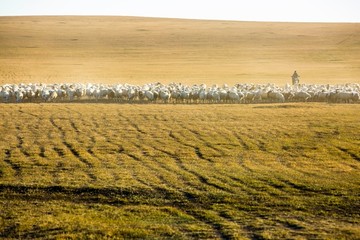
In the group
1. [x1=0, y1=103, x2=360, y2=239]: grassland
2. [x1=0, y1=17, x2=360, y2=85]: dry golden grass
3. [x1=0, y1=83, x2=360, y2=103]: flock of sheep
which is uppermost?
[x1=0, y1=17, x2=360, y2=85]: dry golden grass

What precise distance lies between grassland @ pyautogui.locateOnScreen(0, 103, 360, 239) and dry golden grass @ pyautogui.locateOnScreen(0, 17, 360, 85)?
89.9ft

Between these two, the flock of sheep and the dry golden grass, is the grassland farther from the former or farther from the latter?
the dry golden grass

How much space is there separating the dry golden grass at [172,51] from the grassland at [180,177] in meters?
27.4

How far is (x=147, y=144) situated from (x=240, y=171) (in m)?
4.12

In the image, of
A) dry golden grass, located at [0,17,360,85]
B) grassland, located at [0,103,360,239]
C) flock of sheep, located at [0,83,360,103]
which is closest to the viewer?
grassland, located at [0,103,360,239]

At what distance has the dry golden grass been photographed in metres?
53.3

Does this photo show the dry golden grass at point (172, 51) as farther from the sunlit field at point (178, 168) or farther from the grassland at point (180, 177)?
the grassland at point (180, 177)

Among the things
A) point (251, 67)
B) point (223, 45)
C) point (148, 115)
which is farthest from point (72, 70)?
point (148, 115)

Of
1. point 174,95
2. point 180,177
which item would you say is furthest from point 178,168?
point 174,95

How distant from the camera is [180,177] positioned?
13.4m

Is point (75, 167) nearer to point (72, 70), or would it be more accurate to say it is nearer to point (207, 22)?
point (72, 70)

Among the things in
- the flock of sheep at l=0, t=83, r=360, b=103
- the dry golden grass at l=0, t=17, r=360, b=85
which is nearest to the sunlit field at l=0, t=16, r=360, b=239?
the flock of sheep at l=0, t=83, r=360, b=103

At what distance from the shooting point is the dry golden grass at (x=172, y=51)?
5328 cm

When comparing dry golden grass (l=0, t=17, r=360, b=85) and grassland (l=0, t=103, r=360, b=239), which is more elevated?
dry golden grass (l=0, t=17, r=360, b=85)
